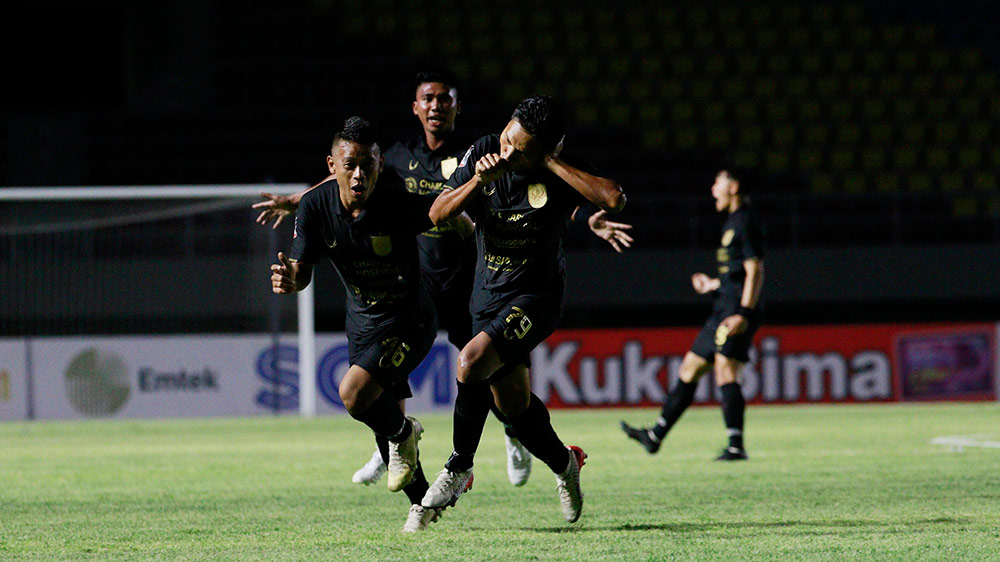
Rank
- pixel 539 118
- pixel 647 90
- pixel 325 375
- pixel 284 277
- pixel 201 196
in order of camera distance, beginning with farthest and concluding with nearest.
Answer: pixel 647 90 → pixel 325 375 → pixel 201 196 → pixel 284 277 → pixel 539 118

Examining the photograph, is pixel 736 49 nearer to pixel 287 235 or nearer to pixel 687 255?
pixel 687 255

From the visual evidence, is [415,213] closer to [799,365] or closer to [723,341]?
[723,341]

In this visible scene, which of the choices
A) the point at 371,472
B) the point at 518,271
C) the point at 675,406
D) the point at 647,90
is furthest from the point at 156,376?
the point at 518,271

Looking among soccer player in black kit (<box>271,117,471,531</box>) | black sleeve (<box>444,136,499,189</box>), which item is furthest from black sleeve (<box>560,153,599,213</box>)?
soccer player in black kit (<box>271,117,471,531</box>)

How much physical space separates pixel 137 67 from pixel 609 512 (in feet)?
50.4

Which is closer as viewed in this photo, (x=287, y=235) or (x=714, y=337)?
(x=714, y=337)

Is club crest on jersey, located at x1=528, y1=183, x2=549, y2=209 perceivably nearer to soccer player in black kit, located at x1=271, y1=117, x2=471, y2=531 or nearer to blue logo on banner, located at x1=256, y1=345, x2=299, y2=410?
soccer player in black kit, located at x1=271, y1=117, x2=471, y2=531

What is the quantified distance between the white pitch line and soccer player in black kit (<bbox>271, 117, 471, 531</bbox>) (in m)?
5.31

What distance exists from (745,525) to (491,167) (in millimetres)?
1887

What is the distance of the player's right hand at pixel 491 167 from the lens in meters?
5.01

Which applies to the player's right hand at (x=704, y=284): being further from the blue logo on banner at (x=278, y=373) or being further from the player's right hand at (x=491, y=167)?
the blue logo on banner at (x=278, y=373)

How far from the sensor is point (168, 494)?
7332 millimetres

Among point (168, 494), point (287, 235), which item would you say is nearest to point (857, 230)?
point (287, 235)

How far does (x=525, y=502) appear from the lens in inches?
263
